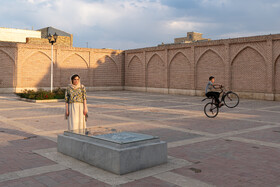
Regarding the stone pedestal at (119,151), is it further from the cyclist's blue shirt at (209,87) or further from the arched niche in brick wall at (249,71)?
the arched niche in brick wall at (249,71)

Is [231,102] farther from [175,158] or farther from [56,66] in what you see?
[56,66]

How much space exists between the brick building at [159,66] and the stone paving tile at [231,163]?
15.1 meters

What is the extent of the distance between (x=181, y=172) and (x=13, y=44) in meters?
24.7

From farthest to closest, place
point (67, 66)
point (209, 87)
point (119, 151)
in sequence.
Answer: point (67, 66) → point (209, 87) → point (119, 151)

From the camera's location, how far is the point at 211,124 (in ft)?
32.4

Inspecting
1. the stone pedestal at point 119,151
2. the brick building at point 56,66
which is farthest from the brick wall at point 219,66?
the stone pedestal at point 119,151

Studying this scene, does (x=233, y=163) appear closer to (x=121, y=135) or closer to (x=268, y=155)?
(x=268, y=155)

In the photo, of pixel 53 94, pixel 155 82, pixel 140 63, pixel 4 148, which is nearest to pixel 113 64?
pixel 140 63

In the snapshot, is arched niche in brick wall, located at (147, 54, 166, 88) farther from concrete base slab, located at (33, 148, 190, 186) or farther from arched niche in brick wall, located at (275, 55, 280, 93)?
concrete base slab, located at (33, 148, 190, 186)

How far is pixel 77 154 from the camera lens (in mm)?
5488

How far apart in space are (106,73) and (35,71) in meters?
7.70

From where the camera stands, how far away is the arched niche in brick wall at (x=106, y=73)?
31156 mm

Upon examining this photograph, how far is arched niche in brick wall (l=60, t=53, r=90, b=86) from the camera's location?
28750 mm

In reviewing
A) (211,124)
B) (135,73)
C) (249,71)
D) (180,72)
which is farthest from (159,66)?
(211,124)
